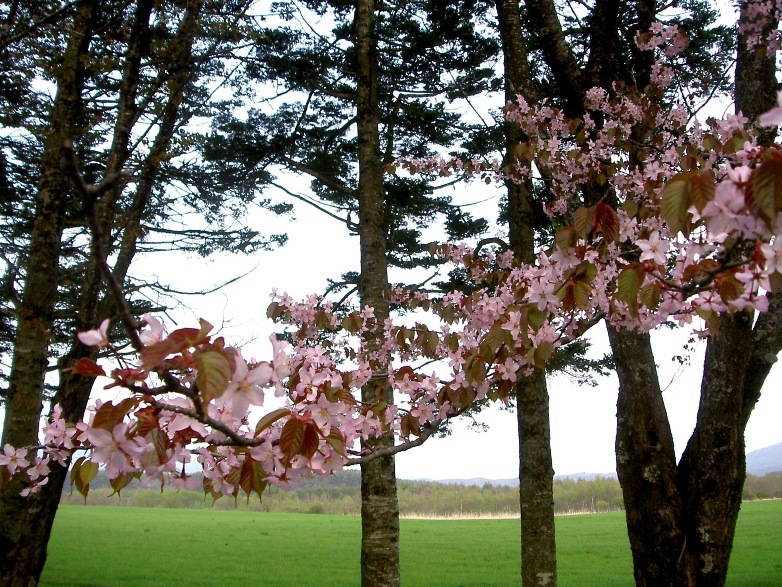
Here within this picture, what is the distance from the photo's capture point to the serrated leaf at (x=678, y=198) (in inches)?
36.6

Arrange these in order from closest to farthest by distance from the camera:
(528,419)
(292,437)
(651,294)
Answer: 1. (292,437)
2. (651,294)
3. (528,419)

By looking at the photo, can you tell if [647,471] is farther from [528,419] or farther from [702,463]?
[528,419]

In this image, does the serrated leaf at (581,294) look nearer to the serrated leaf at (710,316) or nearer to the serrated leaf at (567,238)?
the serrated leaf at (567,238)

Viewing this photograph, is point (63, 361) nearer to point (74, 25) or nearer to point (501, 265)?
point (74, 25)

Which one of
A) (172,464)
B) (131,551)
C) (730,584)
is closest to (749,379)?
(172,464)

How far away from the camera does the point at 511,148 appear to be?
497 cm

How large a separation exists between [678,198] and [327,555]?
12.2 m

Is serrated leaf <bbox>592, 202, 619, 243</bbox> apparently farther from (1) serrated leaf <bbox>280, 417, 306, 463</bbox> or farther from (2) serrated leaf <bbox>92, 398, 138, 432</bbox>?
(2) serrated leaf <bbox>92, 398, 138, 432</bbox>

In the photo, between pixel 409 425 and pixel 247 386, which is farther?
pixel 409 425

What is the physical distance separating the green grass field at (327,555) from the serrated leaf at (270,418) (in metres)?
8.64

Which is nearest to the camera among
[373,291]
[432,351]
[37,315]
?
[432,351]

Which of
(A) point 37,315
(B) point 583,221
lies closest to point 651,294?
(B) point 583,221

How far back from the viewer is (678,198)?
93 centimetres

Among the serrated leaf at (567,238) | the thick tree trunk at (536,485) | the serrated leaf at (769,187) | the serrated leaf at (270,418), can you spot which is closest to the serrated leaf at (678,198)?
the serrated leaf at (769,187)
